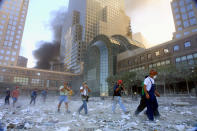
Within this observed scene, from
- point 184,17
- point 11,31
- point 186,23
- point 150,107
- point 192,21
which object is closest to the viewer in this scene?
point 150,107

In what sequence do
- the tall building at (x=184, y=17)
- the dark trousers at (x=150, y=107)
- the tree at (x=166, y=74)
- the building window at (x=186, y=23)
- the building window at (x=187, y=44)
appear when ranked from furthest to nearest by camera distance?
the building window at (x=186, y=23) → the tall building at (x=184, y=17) → the building window at (x=187, y=44) → the tree at (x=166, y=74) → the dark trousers at (x=150, y=107)

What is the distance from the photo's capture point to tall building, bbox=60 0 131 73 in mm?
112875

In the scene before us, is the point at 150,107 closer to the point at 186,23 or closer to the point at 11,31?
the point at 186,23

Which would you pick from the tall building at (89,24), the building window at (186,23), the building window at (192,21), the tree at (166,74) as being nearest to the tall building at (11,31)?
the tall building at (89,24)

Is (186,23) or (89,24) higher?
(89,24)

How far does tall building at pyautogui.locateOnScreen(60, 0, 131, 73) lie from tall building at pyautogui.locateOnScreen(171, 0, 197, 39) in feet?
209

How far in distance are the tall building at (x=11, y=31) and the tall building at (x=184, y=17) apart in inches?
3628

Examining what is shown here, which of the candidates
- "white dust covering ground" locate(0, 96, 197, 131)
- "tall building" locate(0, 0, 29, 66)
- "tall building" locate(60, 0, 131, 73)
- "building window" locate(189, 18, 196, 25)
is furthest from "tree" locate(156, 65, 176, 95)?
"tall building" locate(0, 0, 29, 66)

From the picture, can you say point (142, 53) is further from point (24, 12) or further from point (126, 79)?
point (24, 12)

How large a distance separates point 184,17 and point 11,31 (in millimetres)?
99889

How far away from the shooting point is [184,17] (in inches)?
2298

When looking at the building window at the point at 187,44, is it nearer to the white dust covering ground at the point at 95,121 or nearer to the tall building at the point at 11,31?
the white dust covering ground at the point at 95,121

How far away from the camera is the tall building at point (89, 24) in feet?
370

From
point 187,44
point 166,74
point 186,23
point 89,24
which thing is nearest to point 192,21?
point 186,23
